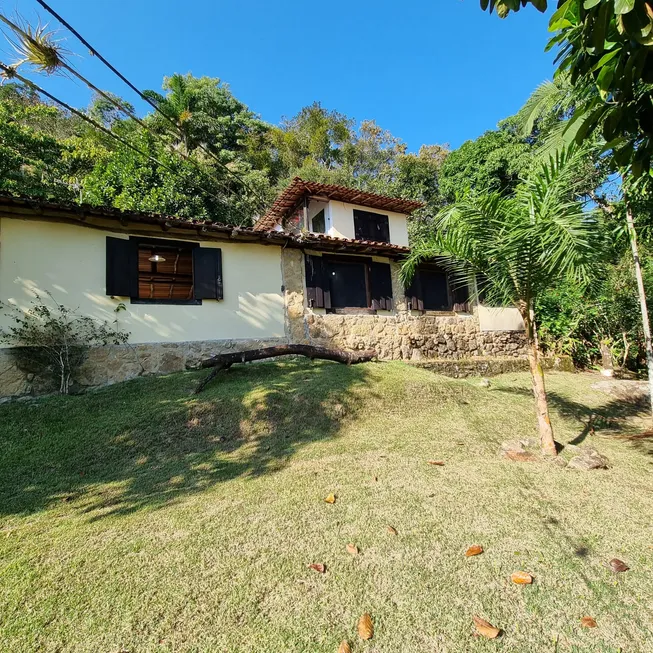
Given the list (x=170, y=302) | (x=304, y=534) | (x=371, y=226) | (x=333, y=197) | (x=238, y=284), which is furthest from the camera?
(x=371, y=226)

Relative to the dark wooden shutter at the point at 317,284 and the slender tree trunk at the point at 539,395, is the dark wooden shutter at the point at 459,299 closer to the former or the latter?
the dark wooden shutter at the point at 317,284

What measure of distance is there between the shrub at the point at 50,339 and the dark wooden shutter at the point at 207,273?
7.27ft

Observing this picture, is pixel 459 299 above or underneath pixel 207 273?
underneath

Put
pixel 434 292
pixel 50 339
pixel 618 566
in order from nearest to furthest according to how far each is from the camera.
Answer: pixel 618 566, pixel 50 339, pixel 434 292

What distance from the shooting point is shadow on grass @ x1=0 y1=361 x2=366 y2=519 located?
3.39 m

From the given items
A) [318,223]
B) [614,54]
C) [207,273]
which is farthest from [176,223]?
[614,54]

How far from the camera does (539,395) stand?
170 inches

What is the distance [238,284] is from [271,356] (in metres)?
2.47

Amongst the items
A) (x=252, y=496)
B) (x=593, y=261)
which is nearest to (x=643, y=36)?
(x=593, y=261)

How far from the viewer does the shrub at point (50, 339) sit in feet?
22.0

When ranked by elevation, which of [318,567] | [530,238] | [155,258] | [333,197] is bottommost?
[318,567]

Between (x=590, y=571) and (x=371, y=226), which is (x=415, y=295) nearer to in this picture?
(x=371, y=226)

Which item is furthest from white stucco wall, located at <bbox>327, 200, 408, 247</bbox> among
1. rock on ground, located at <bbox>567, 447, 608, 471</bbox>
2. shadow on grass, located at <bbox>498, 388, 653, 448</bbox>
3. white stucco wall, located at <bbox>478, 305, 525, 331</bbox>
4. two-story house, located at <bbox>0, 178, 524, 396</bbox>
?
rock on ground, located at <bbox>567, 447, 608, 471</bbox>

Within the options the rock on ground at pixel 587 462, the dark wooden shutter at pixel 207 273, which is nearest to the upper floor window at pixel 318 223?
the dark wooden shutter at pixel 207 273
